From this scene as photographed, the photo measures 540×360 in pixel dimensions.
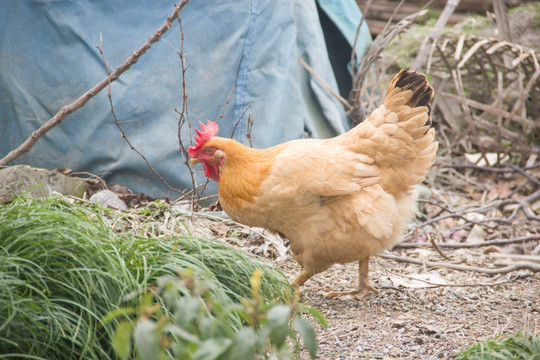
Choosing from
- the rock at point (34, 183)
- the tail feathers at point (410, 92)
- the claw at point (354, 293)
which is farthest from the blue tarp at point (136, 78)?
the claw at point (354, 293)

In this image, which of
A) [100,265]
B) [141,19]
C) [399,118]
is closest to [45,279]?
[100,265]

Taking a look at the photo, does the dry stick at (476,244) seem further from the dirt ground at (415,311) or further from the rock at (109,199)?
the rock at (109,199)

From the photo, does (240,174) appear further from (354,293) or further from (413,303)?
(413,303)

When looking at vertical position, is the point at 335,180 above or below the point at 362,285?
above

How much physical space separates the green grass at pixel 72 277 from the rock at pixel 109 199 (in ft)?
5.15

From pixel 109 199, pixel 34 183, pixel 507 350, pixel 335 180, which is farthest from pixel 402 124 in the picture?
pixel 34 183

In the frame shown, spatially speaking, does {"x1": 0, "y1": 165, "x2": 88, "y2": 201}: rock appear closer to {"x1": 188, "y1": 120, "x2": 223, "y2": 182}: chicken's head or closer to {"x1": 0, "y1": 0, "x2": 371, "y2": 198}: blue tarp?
{"x1": 0, "y1": 0, "x2": 371, "y2": 198}: blue tarp

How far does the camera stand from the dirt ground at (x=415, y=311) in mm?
2482

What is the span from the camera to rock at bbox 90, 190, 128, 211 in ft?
12.9

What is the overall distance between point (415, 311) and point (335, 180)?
0.95 meters

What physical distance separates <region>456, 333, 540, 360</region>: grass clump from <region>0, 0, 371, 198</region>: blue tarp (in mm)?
2800

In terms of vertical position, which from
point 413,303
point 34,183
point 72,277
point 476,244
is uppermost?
point 72,277

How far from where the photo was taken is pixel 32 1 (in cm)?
428

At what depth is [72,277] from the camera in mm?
1886
